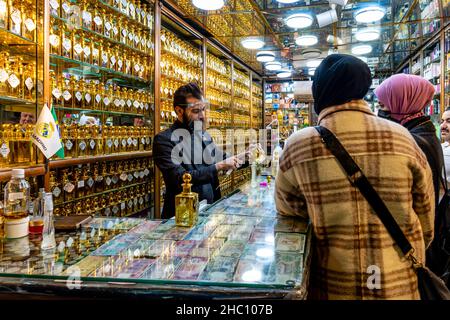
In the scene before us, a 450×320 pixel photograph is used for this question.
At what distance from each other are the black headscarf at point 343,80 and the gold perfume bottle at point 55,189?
2.25 meters

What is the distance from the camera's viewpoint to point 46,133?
223 centimetres

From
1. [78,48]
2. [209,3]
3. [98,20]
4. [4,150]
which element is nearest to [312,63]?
[209,3]

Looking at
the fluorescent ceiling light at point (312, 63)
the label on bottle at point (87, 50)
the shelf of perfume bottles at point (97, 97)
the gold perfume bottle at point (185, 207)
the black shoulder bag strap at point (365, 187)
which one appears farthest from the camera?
the fluorescent ceiling light at point (312, 63)

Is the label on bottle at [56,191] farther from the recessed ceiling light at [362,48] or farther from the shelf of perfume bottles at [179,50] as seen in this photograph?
the recessed ceiling light at [362,48]

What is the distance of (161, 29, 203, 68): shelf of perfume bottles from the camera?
431cm

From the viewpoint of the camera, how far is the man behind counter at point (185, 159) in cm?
234

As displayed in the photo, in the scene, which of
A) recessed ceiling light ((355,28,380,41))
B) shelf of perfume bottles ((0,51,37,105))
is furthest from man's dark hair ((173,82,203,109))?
recessed ceiling light ((355,28,380,41))

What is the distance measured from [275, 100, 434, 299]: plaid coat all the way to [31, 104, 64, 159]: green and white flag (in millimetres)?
1688

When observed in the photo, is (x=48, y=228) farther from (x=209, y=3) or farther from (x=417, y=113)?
(x=209, y=3)

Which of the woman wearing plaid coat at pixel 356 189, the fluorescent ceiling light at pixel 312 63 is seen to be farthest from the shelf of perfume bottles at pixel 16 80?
the fluorescent ceiling light at pixel 312 63

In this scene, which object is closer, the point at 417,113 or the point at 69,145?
the point at 417,113

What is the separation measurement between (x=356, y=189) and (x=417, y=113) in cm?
99

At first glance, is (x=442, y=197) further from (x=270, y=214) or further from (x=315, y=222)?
(x=315, y=222)

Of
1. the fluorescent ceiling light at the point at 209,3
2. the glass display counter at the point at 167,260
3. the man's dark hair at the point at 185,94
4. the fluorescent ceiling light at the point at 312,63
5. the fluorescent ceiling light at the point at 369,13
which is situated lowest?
the glass display counter at the point at 167,260
